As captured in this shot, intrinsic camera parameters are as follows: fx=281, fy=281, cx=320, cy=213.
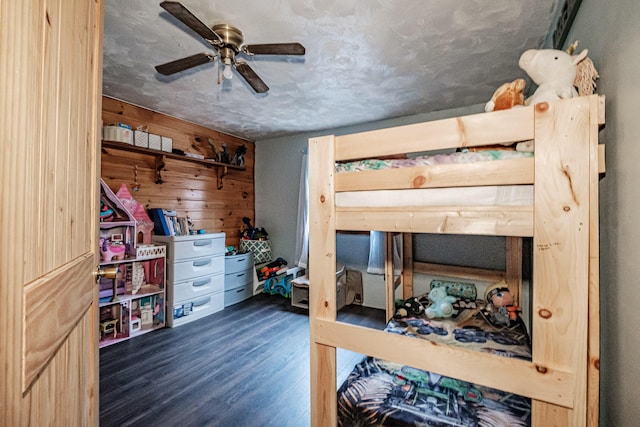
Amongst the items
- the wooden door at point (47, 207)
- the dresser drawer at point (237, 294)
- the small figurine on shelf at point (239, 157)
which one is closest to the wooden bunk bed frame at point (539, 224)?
the wooden door at point (47, 207)

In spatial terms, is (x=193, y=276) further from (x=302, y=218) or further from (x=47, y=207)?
(x=47, y=207)

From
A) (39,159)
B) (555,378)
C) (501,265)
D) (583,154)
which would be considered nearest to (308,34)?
(583,154)

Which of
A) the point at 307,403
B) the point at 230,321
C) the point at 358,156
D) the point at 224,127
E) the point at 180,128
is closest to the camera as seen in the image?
the point at 358,156

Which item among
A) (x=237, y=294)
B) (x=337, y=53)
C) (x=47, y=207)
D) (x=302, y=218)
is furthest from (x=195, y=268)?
(x=47, y=207)

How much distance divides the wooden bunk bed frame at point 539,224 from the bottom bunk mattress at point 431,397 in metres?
0.30

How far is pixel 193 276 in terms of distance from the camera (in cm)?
304

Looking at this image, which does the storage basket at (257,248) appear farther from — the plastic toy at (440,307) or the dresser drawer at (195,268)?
the plastic toy at (440,307)

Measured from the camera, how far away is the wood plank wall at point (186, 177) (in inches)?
112

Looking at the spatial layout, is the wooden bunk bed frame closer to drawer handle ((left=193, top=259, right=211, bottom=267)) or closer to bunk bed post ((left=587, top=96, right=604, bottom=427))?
bunk bed post ((left=587, top=96, right=604, bottom=427))

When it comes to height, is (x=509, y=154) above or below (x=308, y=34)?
below

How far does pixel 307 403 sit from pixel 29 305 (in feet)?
5.61

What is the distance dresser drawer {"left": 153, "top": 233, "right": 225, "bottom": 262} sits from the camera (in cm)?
288

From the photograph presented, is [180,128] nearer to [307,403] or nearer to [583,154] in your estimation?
[307,403]

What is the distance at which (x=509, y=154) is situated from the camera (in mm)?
881
